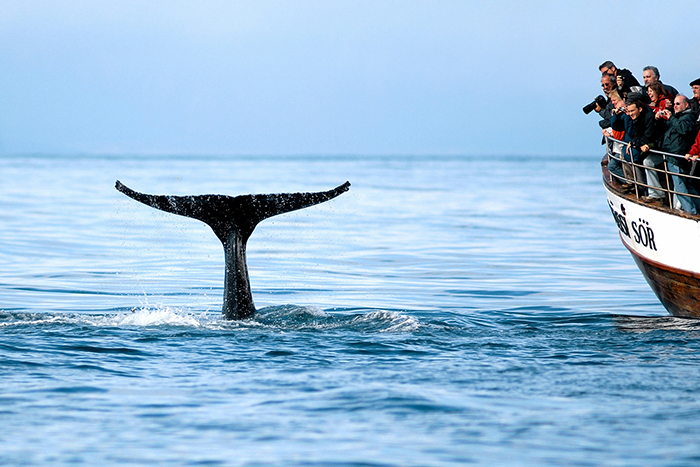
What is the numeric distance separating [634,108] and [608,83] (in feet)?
7.09

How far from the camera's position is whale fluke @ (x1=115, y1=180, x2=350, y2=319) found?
10883mm

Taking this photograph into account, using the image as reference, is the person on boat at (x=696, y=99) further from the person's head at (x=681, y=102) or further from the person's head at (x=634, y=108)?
the person's head at (x=634, y=108)

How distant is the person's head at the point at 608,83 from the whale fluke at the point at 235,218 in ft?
19.5

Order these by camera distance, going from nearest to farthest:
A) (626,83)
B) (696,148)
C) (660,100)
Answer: (696,148)
(660,100)
(626,83)

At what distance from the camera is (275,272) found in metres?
19.9

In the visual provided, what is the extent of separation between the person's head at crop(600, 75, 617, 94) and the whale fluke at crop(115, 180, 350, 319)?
5945 mm

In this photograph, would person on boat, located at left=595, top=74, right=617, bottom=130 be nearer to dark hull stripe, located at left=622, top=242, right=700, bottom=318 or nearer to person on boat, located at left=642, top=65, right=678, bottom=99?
person on boat, located at left=642, top=65, right=678, bottom=99

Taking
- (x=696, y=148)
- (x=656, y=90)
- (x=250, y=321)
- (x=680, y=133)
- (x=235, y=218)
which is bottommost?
(x=250, y=321)

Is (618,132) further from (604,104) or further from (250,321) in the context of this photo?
(250,321)

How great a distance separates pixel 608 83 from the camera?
1455 cm

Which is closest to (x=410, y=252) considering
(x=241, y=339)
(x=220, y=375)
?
(x=241, y=339)

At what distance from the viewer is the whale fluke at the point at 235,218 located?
10883 mm

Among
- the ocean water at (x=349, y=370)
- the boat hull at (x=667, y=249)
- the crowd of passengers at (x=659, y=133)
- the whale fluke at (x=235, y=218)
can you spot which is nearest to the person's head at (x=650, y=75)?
the crowd of passengers at (x=659, y=133)

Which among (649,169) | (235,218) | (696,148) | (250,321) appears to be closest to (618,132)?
(649,169)
